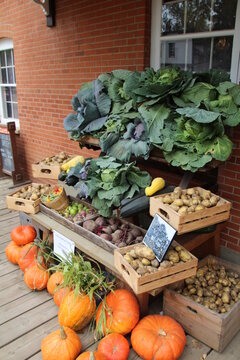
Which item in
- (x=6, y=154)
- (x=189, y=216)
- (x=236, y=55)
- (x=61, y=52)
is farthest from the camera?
(x=6, y=154)

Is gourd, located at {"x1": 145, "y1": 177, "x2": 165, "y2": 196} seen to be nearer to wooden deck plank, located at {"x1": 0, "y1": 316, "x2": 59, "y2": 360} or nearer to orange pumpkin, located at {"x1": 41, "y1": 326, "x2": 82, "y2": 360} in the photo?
orange pumpkin, located at {"x1": 41, "y1": 326, "x2": 82, "y2": 360}

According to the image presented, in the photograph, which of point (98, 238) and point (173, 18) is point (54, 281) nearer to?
point (98, 238)

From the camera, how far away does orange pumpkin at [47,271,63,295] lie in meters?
2.84

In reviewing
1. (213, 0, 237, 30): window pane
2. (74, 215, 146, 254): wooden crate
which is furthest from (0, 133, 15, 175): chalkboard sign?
(213, 0, 237, 30): window pane

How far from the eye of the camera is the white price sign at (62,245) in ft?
9.43

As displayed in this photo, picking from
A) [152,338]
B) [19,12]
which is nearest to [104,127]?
[152,338]

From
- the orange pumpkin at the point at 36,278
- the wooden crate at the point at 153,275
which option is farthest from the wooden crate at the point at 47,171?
the wooden crate at the point at 153,275

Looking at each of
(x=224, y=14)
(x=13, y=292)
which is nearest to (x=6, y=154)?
(x=13, y=292)

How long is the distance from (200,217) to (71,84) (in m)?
3.47

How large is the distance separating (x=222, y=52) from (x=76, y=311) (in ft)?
8.83

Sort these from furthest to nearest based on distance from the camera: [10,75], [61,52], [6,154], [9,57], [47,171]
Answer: [10,75]
[9,57]
[6,154]
[61,52]
[47,171]

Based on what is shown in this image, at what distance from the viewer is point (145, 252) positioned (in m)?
2.15

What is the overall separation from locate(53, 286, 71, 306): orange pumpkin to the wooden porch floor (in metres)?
0.13

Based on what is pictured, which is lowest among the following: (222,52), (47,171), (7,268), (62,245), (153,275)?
(7,268)
